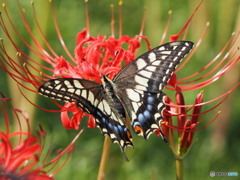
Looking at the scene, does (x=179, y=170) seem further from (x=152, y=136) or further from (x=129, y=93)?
(x=152, y=136)

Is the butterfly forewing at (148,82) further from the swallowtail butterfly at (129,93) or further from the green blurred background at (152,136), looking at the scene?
the green blurred background at (152,136)

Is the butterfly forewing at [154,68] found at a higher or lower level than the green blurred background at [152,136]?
higher

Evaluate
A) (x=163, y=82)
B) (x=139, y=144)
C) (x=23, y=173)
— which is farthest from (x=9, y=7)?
(x=23, y=173)

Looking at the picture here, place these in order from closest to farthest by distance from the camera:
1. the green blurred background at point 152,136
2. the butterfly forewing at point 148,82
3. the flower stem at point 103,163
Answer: the flower stem at point 103,163 < the butterfly forewing at point 148,82 < the green blurred background at point 152,136

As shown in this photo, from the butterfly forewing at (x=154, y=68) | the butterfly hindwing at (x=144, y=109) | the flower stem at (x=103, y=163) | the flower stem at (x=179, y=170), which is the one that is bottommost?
the flower stem at (x=179, y=170)

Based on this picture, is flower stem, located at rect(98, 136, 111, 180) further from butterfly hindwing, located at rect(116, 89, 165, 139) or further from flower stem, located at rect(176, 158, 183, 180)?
flower stem, located at rect(176, 158, 183, 180)

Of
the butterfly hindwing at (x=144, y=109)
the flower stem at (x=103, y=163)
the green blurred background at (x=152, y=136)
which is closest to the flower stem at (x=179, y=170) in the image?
the butterfly hindwing at (x=144, y=109)

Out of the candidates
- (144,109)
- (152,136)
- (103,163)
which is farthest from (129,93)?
(152,136)
